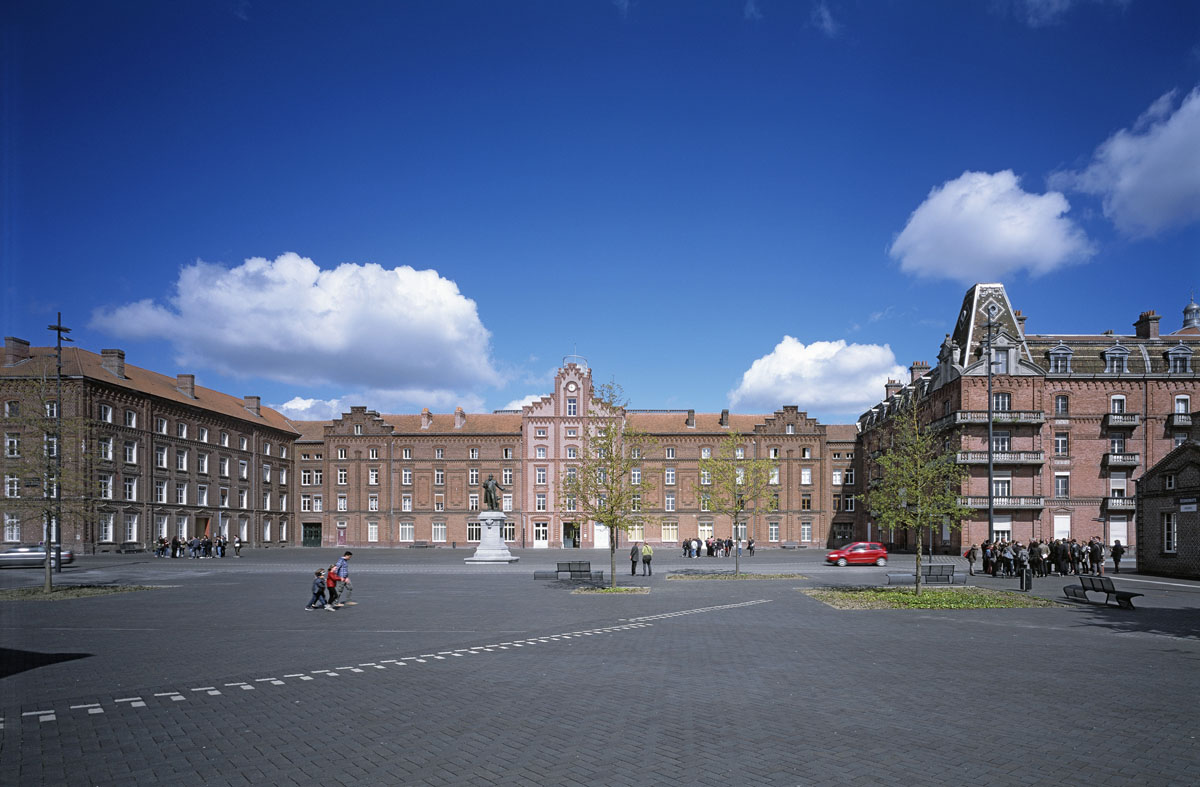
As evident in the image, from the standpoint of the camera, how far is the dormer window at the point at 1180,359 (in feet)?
185

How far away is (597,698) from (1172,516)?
36.7m

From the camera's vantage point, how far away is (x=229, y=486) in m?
74.4

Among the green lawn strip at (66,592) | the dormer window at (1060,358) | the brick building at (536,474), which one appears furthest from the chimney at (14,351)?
Result: the dormer window at (1060,358)

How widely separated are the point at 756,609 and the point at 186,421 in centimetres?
6177

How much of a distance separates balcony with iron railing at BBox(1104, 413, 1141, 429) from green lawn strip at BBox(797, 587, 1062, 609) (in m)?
35.6

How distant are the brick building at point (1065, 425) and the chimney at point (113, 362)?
63913 mm

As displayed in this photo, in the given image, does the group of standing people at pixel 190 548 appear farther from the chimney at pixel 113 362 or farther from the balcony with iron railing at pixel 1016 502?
the balcony with iron railing at pixel 1016 502

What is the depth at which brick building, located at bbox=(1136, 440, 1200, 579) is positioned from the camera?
113 feet

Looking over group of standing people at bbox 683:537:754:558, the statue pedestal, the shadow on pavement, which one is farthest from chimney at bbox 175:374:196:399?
the shadow on pavement

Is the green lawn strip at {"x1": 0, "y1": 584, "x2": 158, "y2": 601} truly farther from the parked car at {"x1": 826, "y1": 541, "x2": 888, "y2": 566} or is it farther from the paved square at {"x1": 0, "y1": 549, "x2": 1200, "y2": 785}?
the parked car at {"x1": 826, "y1": 541, "x2": 888, "y2": 566}

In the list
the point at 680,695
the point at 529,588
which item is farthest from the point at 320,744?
the point at 529,588

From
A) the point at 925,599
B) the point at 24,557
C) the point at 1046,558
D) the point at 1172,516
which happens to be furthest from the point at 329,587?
the point at 1172,516

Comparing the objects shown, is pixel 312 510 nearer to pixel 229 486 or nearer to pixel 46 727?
pixel 229 486

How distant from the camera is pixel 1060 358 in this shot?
57031 millimetres
